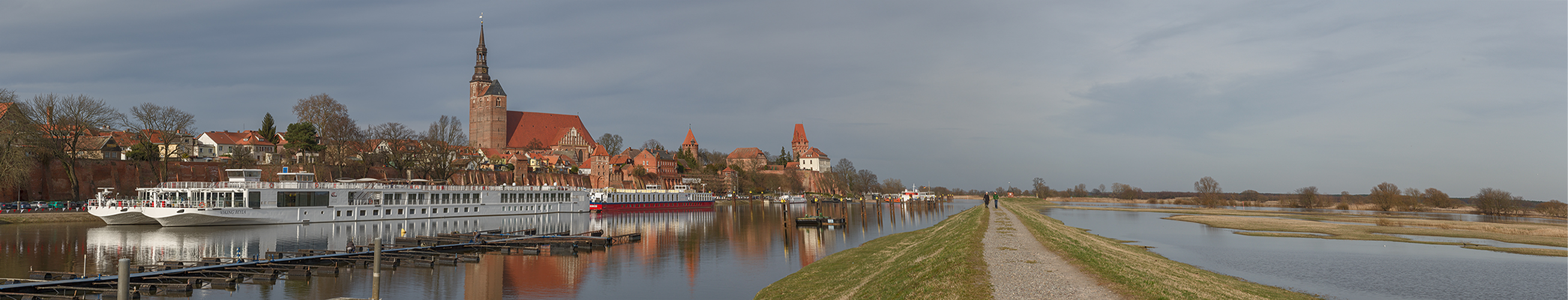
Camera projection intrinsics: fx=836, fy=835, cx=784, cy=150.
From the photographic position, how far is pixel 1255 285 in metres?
25.1

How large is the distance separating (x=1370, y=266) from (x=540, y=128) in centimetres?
15512

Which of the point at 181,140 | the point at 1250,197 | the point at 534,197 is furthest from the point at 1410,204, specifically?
the point at 181,140

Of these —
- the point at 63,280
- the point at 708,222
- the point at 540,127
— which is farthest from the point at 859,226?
the point at 540,127

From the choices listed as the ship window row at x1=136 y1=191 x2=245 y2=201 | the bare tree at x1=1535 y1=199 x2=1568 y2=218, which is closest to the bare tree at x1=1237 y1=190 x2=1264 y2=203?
the bare tree at x1=1535 y1=199 x2=1568 y2=218

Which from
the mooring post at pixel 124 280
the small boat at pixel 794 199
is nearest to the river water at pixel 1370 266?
the mooring post at pixel 124 280

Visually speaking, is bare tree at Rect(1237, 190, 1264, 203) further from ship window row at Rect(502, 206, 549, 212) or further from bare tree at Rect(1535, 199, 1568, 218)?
ship window row at Rect(502, 206, 549, 212)

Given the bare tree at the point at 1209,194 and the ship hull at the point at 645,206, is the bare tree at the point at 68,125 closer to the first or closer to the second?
the ship hull at the point at 645,206

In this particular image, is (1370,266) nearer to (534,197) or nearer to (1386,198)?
(534,197)

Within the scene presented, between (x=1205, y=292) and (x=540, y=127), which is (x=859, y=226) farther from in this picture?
(x=540, y=127)

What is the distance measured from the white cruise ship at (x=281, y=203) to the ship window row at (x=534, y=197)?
3.56 meters

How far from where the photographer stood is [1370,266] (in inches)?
1299

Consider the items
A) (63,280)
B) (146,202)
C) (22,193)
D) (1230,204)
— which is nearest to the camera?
(63,280)

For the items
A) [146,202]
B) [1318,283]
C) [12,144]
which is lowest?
[1318,283]

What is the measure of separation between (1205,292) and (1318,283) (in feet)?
37.9
